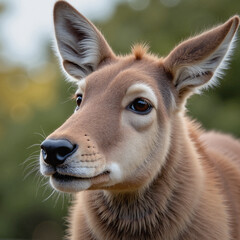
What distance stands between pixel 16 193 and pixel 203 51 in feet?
62.5

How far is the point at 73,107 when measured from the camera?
22.9 metres

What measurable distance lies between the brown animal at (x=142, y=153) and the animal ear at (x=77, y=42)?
2 cm

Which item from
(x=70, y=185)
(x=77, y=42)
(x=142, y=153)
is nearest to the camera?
(x=70, y=185)

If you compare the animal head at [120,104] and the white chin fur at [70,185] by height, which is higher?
Result: the animal head at [120,104]

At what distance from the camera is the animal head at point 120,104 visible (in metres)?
4.94

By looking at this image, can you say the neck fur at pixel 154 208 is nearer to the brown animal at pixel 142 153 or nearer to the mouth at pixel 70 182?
the brown animal at pixel 142 153

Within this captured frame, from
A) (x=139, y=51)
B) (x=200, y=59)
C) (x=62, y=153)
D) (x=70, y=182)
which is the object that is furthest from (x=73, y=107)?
(x=62, y=153)

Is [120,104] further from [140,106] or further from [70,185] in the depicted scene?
[70,185]

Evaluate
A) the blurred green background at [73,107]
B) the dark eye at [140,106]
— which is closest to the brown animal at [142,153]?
the dark eye at [140,106]

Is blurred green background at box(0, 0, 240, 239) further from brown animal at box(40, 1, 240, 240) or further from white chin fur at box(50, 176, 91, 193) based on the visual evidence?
white chin fur at box(50, 176, 91, 193)

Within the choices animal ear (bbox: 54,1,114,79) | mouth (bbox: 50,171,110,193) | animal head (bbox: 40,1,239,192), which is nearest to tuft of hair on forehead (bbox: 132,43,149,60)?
animal head (bbox: 40,1,239,192)

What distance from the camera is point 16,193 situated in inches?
930

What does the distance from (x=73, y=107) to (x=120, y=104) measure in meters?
17.5

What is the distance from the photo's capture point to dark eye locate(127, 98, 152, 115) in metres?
5.56
